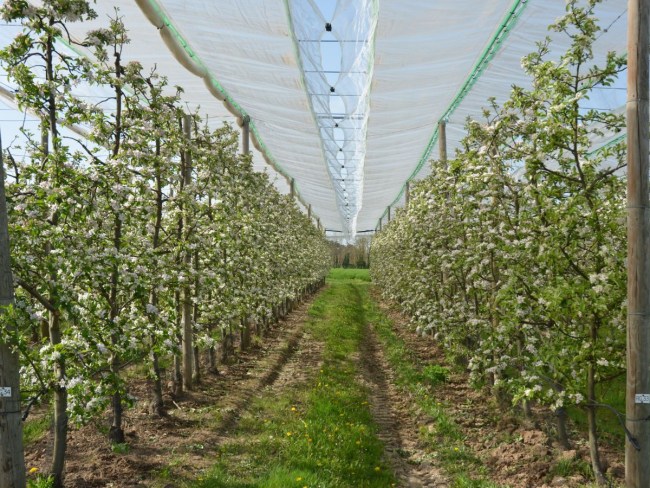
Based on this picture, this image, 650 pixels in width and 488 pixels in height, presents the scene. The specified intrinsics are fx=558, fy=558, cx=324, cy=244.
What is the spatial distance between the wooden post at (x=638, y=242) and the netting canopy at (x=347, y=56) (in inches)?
107

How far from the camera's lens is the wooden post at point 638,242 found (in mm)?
4297

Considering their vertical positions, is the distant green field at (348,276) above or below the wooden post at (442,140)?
below

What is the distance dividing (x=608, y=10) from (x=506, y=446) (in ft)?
19.5

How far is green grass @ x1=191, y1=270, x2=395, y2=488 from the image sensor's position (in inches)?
234

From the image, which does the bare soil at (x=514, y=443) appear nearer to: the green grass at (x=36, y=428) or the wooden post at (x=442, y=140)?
the wooden post at (x=442, y=140)

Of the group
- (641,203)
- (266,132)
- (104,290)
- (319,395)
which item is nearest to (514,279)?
(641,203)

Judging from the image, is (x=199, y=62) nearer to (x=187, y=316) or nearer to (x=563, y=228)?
(x=187, y=316)

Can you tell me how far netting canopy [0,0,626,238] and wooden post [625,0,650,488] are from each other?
8.94ft

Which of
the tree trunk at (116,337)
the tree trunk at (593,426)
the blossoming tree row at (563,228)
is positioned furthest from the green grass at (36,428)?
the tree trunk at (593,426)

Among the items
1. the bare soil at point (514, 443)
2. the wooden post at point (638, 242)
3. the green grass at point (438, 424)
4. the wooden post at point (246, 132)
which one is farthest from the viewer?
the wooden post at point (246, 132)

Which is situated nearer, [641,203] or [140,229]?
[641,203]

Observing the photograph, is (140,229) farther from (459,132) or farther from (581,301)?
(459,132)

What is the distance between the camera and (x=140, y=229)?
324 inches

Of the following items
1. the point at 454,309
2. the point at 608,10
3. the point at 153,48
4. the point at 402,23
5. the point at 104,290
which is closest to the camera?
the point at 104,290
